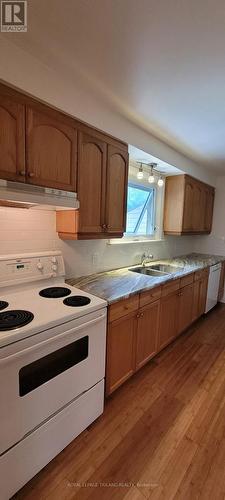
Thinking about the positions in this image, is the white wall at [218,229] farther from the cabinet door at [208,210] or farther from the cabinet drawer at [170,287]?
the cabinet drawer at [170,287]

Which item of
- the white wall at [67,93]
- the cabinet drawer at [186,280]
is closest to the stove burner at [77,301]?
the white wall at [67,93]

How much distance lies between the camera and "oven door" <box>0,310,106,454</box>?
104 cm

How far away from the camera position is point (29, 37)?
3.88ft

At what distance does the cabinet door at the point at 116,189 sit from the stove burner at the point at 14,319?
97 cm

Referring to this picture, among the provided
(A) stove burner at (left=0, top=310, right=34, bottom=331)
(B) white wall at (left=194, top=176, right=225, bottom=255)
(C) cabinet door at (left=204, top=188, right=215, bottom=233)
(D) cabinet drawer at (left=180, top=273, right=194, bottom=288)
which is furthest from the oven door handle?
(B) white wall at (left=194, top=176, right=225, bottom=255)

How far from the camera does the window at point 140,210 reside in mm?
2805

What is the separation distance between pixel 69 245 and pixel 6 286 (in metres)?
0.65

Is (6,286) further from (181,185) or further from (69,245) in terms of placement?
(181,185)

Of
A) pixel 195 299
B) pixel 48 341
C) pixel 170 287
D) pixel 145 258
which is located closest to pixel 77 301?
pixel 48 341

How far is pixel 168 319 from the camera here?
2.37m

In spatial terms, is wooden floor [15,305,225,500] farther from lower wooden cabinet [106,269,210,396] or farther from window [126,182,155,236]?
window [126,182,155,236]

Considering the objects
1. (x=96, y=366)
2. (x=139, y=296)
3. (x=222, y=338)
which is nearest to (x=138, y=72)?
(x=139, y=296)

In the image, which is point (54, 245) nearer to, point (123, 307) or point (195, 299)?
point (123, 307)

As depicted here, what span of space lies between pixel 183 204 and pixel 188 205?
172mm
